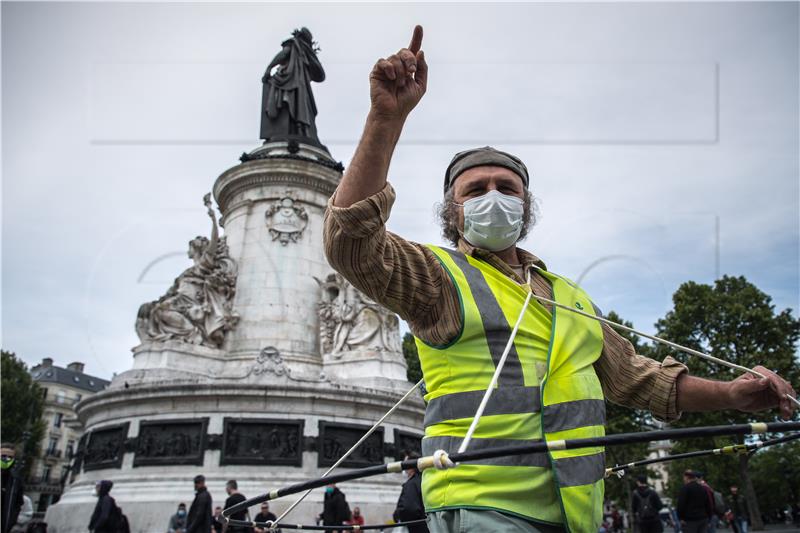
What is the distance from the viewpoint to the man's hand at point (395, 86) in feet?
7.06

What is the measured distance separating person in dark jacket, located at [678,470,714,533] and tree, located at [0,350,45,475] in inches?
1515

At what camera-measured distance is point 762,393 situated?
8.49 ft

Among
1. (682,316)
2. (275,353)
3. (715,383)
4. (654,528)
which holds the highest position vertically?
(682,316)

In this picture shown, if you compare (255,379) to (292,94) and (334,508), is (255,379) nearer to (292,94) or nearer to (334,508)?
(334,508)

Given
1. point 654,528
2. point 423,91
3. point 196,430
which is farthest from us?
point 196,430

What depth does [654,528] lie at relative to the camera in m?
10.6

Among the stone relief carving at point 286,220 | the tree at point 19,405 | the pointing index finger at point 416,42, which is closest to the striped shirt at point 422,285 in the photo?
the pointing index finger at point 416,42

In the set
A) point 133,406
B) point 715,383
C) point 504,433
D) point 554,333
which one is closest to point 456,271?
point 554,333

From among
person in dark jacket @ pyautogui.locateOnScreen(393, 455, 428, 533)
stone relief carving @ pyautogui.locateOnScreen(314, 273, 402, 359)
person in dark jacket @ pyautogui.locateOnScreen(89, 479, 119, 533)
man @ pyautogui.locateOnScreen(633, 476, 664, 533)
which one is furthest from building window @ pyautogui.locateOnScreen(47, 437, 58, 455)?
person in dark jacket @ pyautogui.locateOnScreen(393, 455, 428, 533)

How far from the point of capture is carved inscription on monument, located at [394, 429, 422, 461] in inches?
600

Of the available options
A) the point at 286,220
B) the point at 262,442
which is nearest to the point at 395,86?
the point at 262,442

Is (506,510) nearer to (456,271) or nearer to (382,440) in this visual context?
(456,271)

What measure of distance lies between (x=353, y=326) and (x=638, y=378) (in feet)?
47.6

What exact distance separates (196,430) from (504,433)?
1312cm
